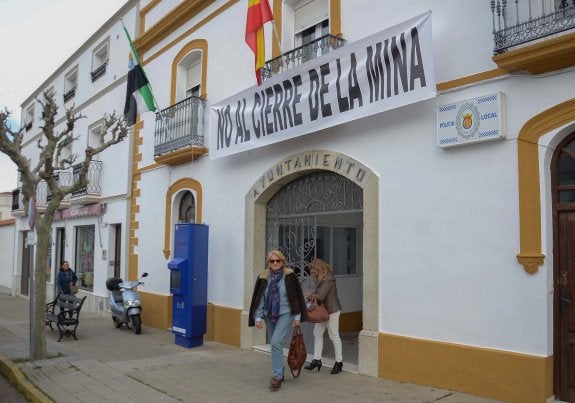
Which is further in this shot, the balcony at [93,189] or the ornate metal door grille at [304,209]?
the balcony at [93,189]

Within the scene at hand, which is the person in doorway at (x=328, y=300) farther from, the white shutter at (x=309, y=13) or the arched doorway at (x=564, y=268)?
the white shutter at (x=309, y=13)

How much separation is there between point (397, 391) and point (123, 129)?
6.66 meters

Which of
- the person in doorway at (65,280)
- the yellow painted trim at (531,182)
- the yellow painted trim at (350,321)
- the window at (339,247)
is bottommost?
the yellow painted trim at (350,321)

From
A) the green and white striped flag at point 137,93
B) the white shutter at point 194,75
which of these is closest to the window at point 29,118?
the green and white striped flag at point 137,93

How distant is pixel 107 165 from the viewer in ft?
48.2

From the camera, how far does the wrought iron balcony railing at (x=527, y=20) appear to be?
5051mm

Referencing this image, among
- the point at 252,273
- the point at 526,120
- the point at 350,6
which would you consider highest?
the point at 350,6

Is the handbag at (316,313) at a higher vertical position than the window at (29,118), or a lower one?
lower

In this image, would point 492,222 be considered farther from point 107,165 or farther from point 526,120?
point 107,165

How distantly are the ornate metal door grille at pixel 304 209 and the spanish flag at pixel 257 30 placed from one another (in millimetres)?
1868

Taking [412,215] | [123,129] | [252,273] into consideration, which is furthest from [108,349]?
[412,215]

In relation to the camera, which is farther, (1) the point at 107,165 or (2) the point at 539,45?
(1) the point at 107,165

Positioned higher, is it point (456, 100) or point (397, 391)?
point (456, 100)

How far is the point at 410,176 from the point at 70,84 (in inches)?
645
